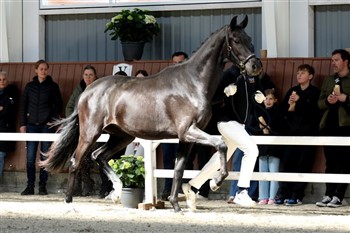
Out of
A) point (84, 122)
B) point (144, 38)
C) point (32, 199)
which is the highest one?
point (144, 38)

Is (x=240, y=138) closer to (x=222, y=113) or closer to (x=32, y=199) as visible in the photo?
(x=222, y=113)

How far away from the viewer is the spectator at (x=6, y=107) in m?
16.7

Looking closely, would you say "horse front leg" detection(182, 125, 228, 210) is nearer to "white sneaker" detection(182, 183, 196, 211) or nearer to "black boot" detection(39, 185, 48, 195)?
"white sneaker" detection(182, 183, 196, 211)

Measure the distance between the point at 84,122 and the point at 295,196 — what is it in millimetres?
3070

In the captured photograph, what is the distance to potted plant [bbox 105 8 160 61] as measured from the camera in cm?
1719

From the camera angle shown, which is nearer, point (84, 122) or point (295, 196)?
point (84, 122)

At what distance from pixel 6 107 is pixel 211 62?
4940 mm

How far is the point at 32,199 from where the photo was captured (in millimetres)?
15383

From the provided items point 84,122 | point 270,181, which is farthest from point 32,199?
point 270,181

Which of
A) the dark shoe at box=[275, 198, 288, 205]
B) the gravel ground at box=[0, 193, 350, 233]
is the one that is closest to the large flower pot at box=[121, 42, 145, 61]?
the gravel ground at box=[0, 193, 350, 233]


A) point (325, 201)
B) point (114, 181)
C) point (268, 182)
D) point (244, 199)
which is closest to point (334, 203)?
point (325, 201)

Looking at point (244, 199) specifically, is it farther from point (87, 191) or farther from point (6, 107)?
point (6, 107)

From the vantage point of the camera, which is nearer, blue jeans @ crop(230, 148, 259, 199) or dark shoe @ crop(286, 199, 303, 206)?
dark shoe @ crop(286, 199, 303, 206)

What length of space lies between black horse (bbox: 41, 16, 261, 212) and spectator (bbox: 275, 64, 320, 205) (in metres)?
2.08
